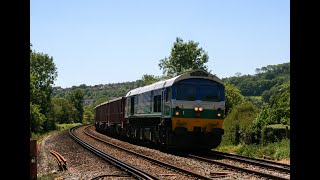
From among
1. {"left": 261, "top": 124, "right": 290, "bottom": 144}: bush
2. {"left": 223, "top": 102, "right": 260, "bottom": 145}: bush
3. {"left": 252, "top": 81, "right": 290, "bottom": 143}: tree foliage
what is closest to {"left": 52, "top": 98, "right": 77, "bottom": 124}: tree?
{"left": 223, "top": 102, "right": 260, "bottom": 145}: bush

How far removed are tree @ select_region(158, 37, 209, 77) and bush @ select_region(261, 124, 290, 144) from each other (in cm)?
5045

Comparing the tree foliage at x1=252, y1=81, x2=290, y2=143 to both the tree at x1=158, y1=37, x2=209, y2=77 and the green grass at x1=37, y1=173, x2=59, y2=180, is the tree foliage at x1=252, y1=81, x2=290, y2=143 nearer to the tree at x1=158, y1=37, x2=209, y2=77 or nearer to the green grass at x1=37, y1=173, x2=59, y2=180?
the green grass at x1=37, y1=173, x2=59, y2=180

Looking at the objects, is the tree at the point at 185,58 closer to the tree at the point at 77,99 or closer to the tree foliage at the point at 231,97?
the tree foliage at the point at 231,97

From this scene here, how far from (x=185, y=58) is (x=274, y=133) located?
51799 millimetres

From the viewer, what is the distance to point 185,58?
238 feet

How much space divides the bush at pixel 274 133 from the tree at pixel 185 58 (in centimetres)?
5045

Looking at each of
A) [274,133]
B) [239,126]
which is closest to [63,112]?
[239,126]

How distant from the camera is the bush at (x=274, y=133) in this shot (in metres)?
20.4

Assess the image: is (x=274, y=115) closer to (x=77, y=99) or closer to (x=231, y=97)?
(x=231, y=97)

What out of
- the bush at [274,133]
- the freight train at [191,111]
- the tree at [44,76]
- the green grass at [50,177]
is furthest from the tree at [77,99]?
the green grass at [50,177]
